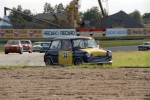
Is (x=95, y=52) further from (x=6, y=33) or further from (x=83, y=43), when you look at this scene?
(x=6, y=33)

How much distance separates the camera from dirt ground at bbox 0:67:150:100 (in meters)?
10.0

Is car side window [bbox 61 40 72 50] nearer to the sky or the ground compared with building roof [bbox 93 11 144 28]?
nearer to the ground

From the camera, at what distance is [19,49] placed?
4019 centimetres

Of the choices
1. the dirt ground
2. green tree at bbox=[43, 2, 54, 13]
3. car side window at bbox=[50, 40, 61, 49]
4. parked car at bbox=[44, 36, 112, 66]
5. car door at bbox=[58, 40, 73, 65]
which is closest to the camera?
the dirt ground

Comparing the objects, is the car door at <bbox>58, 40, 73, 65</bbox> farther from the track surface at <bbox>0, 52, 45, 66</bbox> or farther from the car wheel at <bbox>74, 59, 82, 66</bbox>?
the track surface at <bbox>0, 52, 45, 66</bbox>

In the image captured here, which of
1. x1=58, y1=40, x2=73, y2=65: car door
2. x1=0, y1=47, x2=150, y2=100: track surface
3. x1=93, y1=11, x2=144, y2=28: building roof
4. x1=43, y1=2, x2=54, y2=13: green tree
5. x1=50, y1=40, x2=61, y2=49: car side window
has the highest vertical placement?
x1=43, y1=2, x2=54, y2=13: green tree

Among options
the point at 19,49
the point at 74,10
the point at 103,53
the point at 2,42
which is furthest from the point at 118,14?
the point at 103,53

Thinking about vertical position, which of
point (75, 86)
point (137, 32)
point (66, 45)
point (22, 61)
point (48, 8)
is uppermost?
point (48, 8)

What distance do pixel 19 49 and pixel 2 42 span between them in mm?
27958

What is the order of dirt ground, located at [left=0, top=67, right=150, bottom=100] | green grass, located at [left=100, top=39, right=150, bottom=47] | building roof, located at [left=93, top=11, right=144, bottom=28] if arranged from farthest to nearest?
building roof, located at [left=93, top=11, right=144, bottom=28] → green grass, located at [left=100, top=39, right=150, bottom=47] → dirt ground, located at [left=0, top=67, right=150, bottom=100]

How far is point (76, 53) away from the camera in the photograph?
803 inches

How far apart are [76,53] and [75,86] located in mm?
8854

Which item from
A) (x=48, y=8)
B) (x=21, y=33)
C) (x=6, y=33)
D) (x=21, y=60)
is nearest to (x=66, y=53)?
(x=21, y=60)

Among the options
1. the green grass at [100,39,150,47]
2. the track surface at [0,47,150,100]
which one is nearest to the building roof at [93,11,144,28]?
the green grass at [100,39,150,47]
